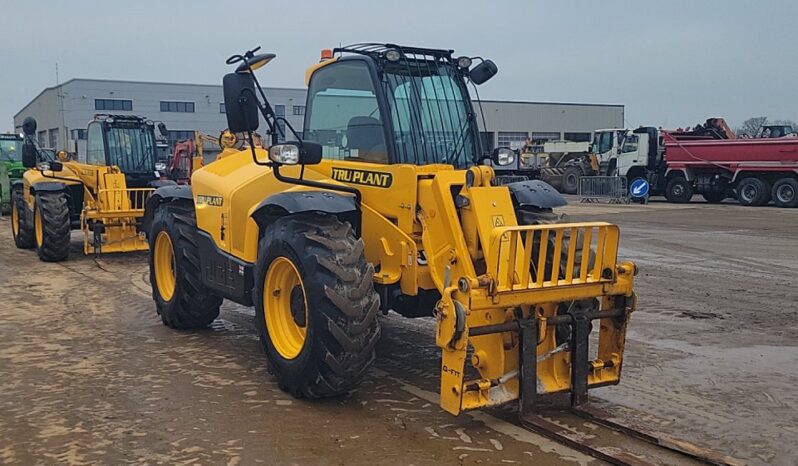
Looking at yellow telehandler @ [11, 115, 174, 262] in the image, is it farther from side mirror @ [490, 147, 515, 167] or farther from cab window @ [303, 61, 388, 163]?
side mirror @ [490, 147, 515, 167]

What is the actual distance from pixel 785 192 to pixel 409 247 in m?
21.9

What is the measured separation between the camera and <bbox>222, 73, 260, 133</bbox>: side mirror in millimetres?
5266

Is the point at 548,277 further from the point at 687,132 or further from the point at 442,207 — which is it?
the point at 687,132

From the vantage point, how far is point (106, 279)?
1082 centimetres

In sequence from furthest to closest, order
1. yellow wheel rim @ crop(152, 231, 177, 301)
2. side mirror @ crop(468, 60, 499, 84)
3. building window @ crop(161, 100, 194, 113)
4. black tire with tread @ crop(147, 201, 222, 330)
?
building window @ crop(161, 100, 194, 113)
yellow wheel rim @ crop(152, 231, 177, 301)
black tire with tread @ crop(147, 201, 222, 330)
side mirror @ crop(468, 60, 499, 84)

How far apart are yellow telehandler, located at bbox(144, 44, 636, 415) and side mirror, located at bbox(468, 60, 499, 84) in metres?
0.01

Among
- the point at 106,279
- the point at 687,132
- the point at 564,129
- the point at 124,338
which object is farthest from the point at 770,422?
the point at 564,129

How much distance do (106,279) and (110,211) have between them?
6.69 ft

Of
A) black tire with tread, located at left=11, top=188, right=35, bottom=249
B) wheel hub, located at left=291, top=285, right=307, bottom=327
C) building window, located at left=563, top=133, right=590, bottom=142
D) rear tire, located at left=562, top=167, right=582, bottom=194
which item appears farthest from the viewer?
building window, located at left=563, top=133, right=590, bottom=142

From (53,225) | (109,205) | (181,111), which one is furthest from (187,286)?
(181,111)

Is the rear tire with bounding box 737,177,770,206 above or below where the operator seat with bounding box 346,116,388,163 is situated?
below

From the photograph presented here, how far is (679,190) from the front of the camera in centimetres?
2680

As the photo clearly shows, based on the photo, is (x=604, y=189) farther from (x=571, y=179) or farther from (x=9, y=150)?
(x=9, y=150)

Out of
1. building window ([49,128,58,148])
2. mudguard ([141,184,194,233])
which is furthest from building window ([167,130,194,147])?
mudguard ([141,184,194,233])
